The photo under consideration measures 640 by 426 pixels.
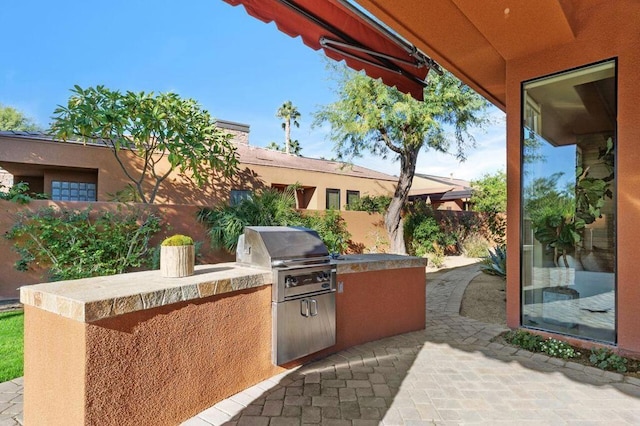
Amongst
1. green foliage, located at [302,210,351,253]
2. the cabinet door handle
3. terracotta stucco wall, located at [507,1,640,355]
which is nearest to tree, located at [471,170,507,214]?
green foliage, located at [302,210,351,253]

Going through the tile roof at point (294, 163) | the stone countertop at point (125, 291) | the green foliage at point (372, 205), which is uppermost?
the tile roof at point (294, 163)

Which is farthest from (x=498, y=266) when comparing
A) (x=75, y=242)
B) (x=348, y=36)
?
(x=75, y=242)

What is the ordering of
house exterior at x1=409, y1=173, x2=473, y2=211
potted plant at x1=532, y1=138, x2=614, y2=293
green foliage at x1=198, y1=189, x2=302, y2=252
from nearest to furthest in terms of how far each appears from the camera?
1. potted plant at x1=532, y1=138, x2=614, y2=293
2. green foliage at x1=198, y1=189, x2=302, y2=252
3. house exterior at x1=409, y1=173, x2=473, y2=211

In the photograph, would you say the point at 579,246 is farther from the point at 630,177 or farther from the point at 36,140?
the point at 36,140

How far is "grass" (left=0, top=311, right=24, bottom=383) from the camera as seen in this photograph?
3434 mm

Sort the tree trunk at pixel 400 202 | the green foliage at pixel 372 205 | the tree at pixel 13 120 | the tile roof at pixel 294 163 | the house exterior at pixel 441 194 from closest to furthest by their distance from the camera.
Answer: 1. the tree trunk at pixel 400 202
2. the green foliage at pixel 372 205
3. the tile roof at pixel 294 163
4. the house exterior at pixel 441 194
5. the tree at pixel 13 120

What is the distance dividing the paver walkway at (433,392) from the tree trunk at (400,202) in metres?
9.16

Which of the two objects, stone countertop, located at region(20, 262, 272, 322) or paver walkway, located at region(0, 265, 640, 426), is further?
paver walkway, located at region(0, 265, 640, 426)

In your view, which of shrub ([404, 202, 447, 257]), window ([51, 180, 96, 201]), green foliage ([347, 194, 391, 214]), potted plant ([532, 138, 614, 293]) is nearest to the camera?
potted plant ([532, 138, 614, 293])

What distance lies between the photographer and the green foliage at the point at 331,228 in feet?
37.5

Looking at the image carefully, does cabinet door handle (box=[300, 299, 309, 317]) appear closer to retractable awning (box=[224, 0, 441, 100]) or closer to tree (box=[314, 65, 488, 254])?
retractable awning (box=[224, 0, 441, 100])

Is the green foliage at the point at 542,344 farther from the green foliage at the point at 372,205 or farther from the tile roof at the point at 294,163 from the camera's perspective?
the tile roof at the point at 294,163

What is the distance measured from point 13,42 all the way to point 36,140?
18535 millimetres

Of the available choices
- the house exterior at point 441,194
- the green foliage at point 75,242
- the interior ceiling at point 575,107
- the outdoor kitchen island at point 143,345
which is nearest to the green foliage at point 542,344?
the interior ceiling at point 575,107
